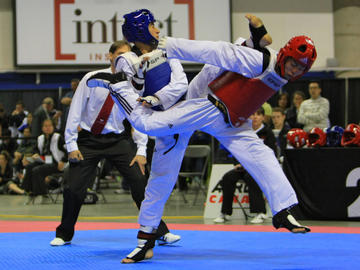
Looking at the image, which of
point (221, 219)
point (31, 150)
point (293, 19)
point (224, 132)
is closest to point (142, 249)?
point (224, 132)

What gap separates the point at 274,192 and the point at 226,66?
2.72 feet

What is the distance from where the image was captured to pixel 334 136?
6543mm

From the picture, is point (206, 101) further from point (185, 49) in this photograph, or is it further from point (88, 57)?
point (88, 57)

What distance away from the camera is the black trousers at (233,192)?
6.59 metres

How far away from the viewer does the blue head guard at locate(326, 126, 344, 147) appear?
6530 mm

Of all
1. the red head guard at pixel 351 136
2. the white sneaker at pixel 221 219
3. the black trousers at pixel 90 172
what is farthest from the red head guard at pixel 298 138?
the black trousers at pixel 90 172

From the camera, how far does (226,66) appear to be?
3.46 metres

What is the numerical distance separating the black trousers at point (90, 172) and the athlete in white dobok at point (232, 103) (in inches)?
28.0

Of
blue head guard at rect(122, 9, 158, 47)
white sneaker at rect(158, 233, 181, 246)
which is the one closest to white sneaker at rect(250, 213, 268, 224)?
white sneaker at rect(158, 233, 181, 246)

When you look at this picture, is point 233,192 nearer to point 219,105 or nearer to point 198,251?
point 198,251

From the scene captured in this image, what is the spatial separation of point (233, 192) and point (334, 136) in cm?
132

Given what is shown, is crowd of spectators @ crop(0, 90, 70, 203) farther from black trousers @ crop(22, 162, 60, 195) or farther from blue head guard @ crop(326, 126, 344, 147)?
blue head guard @ crop(326, 126, 344, 147)

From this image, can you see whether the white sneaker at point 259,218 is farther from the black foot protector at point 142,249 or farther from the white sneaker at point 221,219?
the black foot protector at point 142,249

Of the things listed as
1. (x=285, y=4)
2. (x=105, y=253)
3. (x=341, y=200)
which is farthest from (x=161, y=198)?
(x=285, y=4)
